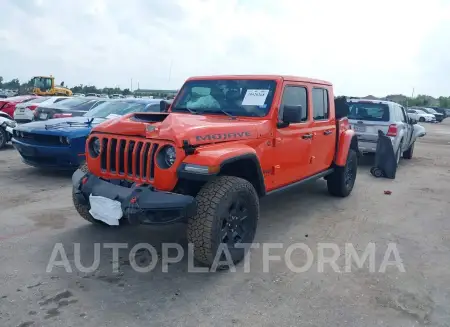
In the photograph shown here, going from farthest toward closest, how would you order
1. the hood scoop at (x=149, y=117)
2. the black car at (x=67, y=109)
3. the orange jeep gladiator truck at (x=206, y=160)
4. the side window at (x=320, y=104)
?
the black car at (x=67, y=109), the side window at (x=320, y=104), the hood scoop at (x=149, y=117), the orange jeep gladiator truck at (x=206, y=160)

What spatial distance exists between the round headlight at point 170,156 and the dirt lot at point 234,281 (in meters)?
1.02

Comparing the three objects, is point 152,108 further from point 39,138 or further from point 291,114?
point 291,114

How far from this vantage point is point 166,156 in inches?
149

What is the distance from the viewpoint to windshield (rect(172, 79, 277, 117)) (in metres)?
4.79

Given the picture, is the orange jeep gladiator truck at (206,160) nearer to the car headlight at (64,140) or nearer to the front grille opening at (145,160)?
the front grille opening at (145,160)

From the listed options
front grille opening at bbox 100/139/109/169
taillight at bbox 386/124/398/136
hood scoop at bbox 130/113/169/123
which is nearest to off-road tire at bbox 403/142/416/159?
taillight at bbox 386/124/398/136

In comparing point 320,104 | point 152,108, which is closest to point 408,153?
point 320,104

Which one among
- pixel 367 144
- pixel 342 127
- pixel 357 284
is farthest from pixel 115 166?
pixel 367 144

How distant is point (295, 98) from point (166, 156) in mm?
2149

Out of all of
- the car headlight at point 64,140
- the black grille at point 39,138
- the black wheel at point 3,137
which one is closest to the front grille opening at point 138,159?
the car headlight at point 64,140

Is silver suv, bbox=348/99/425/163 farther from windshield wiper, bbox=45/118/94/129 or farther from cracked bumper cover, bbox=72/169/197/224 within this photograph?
cracked bumper cover, bbox=72/169/197/224

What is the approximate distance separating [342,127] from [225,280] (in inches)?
152

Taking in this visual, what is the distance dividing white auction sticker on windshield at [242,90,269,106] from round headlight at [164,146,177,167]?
1.41 metres

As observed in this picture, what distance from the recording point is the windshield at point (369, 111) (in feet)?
32.2
